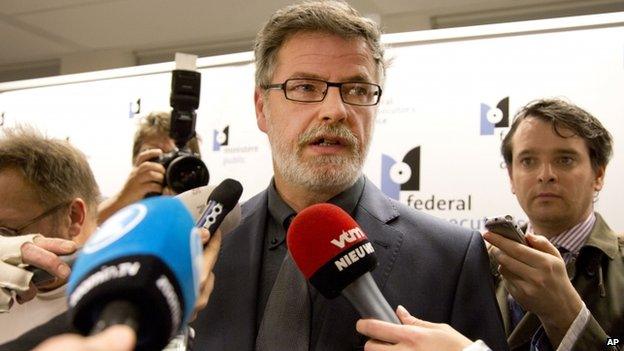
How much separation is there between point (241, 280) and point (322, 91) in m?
0.41

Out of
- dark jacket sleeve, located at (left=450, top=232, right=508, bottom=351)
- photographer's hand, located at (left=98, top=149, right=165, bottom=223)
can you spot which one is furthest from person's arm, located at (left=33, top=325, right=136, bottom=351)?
photographer's hand, located at (left=98, top=149, right=165, bottom=223)

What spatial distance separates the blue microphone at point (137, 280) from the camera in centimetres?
45

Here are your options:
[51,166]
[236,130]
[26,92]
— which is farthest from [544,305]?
[26,92]

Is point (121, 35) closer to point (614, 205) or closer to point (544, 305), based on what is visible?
point (614, 205)

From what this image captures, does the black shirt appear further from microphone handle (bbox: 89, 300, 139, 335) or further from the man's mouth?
microphone handle (bbox: 89, 300, 139, 335)

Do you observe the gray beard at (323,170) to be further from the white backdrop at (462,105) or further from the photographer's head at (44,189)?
the white backdrop at (462,105)

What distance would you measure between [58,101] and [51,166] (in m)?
2.19

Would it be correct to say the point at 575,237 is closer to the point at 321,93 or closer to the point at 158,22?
→ the point at 321,93

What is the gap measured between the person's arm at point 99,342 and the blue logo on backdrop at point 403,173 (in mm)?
2155

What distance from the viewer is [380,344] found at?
2.59ft

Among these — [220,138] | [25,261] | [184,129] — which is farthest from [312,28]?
[220,138]

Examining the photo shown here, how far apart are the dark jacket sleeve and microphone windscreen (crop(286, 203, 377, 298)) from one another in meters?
0.33

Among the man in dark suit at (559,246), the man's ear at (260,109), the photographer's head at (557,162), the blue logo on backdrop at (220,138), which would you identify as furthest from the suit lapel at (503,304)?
the blue logo on backdrop at (220,138)

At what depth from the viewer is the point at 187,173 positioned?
1.55 m
